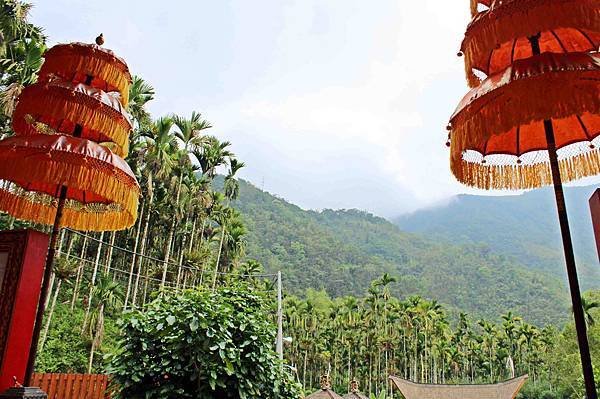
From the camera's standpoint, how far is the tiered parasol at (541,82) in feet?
7.87

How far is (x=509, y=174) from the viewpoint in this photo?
333cm

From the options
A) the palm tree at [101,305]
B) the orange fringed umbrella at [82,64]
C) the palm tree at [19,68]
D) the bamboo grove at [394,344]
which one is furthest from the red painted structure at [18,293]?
the bamboo grove at [394,344]

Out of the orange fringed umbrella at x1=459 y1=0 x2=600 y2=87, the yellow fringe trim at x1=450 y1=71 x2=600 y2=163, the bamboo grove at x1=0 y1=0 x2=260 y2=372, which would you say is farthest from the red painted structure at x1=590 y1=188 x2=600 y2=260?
the bamboo grove at x1=0 y1=0 x2=260 y2=372

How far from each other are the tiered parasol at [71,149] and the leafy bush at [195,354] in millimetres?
1006

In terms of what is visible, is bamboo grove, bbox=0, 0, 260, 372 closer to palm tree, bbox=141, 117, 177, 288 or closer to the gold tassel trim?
palm tree, bbox=141, 117, 177, 288

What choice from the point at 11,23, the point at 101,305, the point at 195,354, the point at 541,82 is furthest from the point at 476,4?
the point at 101,305

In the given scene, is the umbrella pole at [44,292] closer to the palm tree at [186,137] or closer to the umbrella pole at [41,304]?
the umbrella pole at [41,304]

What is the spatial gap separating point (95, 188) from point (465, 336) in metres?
44.3

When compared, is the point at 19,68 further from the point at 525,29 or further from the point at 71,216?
the point at 525,29

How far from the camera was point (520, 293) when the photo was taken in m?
68.2

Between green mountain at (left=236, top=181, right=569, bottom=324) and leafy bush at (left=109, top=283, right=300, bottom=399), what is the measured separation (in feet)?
175

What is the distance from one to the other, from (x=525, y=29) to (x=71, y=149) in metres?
3.15

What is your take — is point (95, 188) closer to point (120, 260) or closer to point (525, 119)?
point (525, 119)

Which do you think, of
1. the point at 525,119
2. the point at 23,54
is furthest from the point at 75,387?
the point at 23,54
